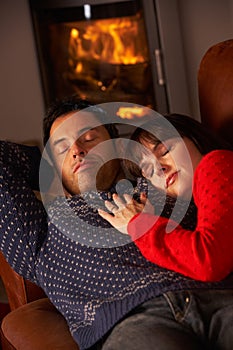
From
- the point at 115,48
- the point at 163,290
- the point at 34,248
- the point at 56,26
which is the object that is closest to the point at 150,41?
the point at 115,48

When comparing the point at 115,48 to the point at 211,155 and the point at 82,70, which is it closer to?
the point at 82,70

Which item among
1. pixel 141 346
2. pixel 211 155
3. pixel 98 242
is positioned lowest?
pixel 141 346

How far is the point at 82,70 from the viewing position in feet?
12.8

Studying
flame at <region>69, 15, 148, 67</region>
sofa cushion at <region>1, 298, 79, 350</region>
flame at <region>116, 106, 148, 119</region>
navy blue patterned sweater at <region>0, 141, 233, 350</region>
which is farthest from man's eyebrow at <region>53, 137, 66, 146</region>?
flame at <region>69, 15, 148, 67</region>

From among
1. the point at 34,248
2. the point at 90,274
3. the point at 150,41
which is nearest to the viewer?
the point at 90,274

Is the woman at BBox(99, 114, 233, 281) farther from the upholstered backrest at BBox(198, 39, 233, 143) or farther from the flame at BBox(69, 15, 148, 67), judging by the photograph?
the flame at BBox(69, 15, 148, 67)

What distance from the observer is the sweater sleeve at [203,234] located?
4.43 feet

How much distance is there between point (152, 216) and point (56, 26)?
259cm

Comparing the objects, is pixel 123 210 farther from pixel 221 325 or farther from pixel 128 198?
pixel 221 325

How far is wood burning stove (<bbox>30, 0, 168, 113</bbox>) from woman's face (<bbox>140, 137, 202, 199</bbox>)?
2.24m

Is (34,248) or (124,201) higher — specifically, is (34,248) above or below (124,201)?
below

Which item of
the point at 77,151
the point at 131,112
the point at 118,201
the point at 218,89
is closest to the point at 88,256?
the point at 118,201

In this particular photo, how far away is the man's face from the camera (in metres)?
1.84

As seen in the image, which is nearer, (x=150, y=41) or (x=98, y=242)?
(x=98, y=242)
